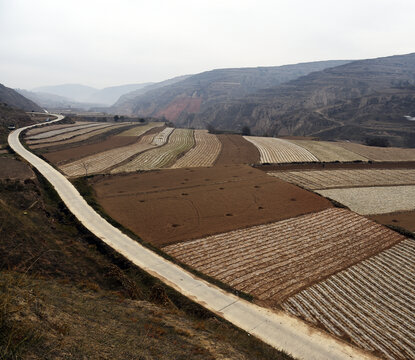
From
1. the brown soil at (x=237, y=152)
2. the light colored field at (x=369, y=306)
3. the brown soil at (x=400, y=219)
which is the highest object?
the brown soil at (x=237, y=152)

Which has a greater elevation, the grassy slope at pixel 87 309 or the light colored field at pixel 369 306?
the grassy slope at pixel 87 309

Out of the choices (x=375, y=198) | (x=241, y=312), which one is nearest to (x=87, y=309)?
(x=241, y=312)

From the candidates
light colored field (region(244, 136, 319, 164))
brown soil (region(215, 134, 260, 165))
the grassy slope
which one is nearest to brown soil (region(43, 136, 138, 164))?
brown soil (region(215, 134, 260, 165))

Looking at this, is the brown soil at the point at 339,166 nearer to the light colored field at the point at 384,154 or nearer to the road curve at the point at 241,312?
the light colored field at the point at 384,154

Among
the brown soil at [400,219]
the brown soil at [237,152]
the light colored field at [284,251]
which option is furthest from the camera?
the brown soil at [237,152]

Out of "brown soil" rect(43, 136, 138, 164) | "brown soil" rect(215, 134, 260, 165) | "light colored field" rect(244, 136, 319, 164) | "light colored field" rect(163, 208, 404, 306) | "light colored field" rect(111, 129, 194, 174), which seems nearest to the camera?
"light colored field" rect(163, 208, 404, 306)

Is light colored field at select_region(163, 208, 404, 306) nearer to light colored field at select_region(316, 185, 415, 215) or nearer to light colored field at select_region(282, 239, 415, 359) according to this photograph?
light colored field at select_region(282, 239, 415, 359)

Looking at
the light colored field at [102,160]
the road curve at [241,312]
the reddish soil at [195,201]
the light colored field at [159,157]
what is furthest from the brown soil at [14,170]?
the road curve at [241,312]

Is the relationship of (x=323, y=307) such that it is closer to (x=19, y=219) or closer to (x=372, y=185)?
(x=19, y=219)
